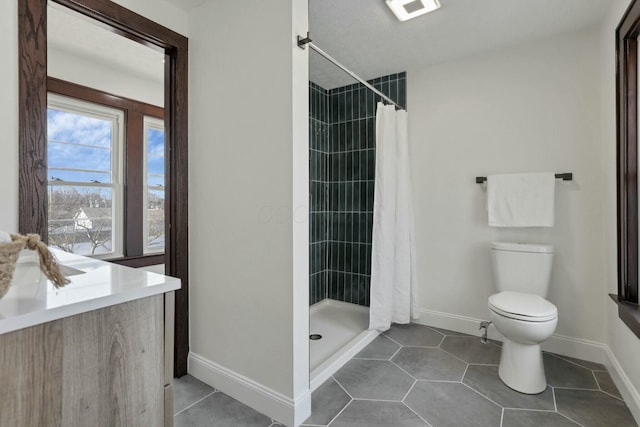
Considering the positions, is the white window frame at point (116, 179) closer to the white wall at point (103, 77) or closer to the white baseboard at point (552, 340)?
the white wall at point (103, 77)

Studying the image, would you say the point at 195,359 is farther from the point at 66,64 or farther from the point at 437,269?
the point at 66,64

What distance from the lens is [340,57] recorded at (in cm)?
259

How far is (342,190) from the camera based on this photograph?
129 inches

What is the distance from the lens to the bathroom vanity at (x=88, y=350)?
712 mm

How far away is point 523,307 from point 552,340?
0.75 metres

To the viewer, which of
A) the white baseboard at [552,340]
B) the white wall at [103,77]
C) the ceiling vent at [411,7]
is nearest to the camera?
the ceiling vent at [411,7]

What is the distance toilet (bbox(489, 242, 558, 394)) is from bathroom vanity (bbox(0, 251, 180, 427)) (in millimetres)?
1793

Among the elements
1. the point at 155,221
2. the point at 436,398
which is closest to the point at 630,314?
the point at 436,398

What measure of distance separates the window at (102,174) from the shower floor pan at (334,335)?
6.14 ft

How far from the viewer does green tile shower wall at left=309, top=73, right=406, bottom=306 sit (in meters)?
3.12

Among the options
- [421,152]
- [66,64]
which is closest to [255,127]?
[421,152]

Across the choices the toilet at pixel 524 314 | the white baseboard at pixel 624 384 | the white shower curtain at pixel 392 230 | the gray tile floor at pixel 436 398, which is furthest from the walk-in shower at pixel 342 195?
the white baseboard at pixel 624 384

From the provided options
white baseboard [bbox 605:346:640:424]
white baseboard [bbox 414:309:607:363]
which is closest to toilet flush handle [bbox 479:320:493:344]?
white baseboard [bbox 414:309:607:363]

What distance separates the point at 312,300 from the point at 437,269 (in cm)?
127
